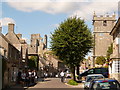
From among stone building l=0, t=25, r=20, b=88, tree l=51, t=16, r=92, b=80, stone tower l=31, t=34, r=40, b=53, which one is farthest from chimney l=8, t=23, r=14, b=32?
stone tower l=31, t=34, r=40, b=53

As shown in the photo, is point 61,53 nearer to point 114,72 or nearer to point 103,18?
point 114,72

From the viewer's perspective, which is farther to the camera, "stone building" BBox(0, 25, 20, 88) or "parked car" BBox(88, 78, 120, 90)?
"stone building" BBox(0, 25, 20, 88)

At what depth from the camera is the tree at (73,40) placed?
3300cm

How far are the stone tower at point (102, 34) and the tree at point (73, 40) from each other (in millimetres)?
61087

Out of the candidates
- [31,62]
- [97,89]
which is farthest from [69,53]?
[31,62]

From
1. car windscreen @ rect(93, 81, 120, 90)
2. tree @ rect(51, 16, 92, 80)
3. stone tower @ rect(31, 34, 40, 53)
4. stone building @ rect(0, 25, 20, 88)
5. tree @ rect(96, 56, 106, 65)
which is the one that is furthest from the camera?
stone tower @ rect(31, 34, 40, 53)

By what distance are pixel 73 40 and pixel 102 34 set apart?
2557 inches

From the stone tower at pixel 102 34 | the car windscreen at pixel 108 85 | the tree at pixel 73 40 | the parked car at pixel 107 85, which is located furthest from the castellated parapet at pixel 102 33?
the car windscreen at pixel 108 85

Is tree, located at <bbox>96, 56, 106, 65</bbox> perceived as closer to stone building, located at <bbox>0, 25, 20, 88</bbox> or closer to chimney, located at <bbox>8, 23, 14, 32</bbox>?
chimney, located at <bbox>8, 23, 14, 32</bbox>

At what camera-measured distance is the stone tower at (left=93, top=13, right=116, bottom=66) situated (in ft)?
312

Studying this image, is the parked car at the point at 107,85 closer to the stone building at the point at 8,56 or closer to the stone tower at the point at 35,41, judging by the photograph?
the stone building at the point at 8,56

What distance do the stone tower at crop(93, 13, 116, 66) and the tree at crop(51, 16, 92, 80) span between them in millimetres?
61087

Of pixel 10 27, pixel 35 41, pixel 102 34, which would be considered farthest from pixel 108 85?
pixel 35 41

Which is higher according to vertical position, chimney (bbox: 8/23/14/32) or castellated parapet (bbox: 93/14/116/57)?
castellated parapet (bbox: 93/14/116/57)
